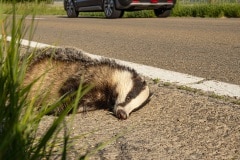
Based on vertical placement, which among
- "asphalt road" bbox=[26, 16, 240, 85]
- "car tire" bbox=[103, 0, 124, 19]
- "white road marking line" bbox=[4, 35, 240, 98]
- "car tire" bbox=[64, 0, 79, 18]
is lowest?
"car tire" bbox=[64, 0, 79, 18]

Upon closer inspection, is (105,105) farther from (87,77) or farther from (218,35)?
(218,35)

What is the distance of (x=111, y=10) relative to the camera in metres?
16.8

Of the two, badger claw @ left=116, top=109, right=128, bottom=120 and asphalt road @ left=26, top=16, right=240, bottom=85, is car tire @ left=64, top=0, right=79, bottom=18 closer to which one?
asphalt road @ left=26, top=16, right=240, bottom=85

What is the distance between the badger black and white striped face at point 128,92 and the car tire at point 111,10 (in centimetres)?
1284

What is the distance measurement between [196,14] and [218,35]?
821 centimetres

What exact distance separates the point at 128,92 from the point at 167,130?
80 centimetres

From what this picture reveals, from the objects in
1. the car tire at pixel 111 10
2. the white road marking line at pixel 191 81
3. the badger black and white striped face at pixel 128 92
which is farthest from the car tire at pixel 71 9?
the badger black and white striped face at pixel 128 92

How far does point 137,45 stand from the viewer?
25.1 feet

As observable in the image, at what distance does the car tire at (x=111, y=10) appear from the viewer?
16491 millimetres

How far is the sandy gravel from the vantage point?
7.94ft

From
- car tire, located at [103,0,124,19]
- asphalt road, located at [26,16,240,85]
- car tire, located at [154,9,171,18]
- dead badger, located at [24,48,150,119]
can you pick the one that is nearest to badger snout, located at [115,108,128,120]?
dead badger, located at [24,48,150,119]

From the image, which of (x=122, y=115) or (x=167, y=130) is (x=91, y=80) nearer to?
(x=122, y=115)

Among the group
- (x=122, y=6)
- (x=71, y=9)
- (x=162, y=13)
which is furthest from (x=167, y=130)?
(x=71, y=9)

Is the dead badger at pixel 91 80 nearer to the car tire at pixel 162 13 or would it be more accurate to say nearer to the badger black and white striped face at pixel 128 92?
the badger black and white striped face at pixel 128 92
